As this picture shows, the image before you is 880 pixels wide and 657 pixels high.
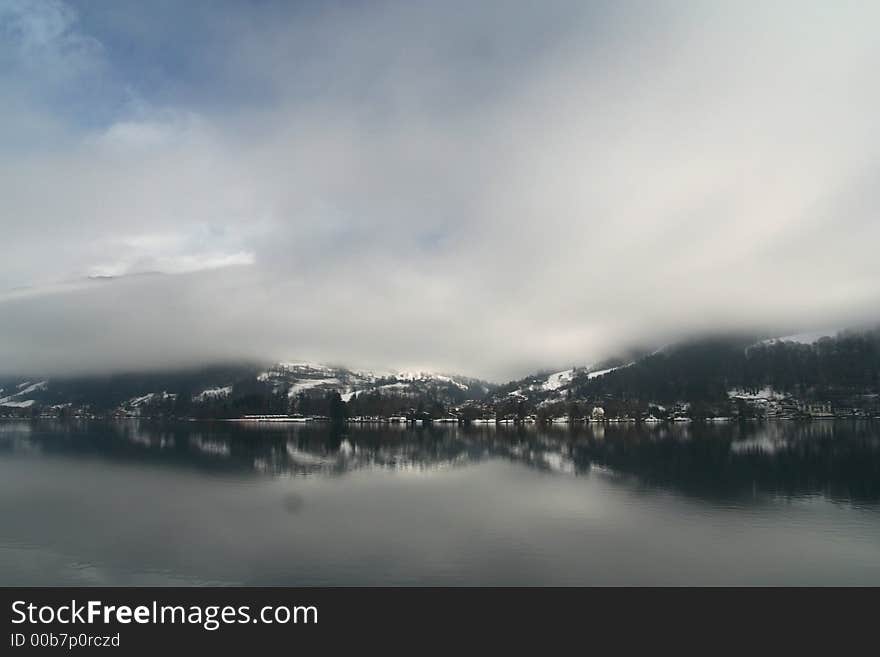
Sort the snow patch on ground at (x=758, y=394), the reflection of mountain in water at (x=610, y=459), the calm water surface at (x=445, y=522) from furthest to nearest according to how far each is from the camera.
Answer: the snow patch on ground at (x=758, y=394), the reflection of mountain in water at (x=610, y=459), the calm water surface at (x=445, y=522)

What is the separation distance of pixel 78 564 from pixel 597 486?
3030 cm

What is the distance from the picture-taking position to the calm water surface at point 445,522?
19.5 meters

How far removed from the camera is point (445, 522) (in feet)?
88.8

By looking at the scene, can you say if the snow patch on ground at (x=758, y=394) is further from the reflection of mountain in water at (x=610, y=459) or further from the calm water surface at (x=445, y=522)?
the calm water surface at (x=445, y=522)

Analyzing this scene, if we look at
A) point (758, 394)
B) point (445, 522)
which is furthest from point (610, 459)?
point (758, 394)

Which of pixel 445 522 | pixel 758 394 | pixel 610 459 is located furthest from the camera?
pixel 758 394

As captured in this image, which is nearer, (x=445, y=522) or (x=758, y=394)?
(x=445, y=522)

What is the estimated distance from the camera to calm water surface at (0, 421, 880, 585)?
19469 millimetres

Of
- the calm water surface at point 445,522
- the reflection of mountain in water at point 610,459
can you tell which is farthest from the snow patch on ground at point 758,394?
the calm water surface at point 445,522

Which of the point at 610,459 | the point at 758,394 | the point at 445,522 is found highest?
the point at 445,522

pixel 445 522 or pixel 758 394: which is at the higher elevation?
pixel 445 522

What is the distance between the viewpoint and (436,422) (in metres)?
Answer: 150

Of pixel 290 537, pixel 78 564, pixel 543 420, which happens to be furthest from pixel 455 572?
pixel 543 420

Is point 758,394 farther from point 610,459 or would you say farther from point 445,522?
point 445,522
